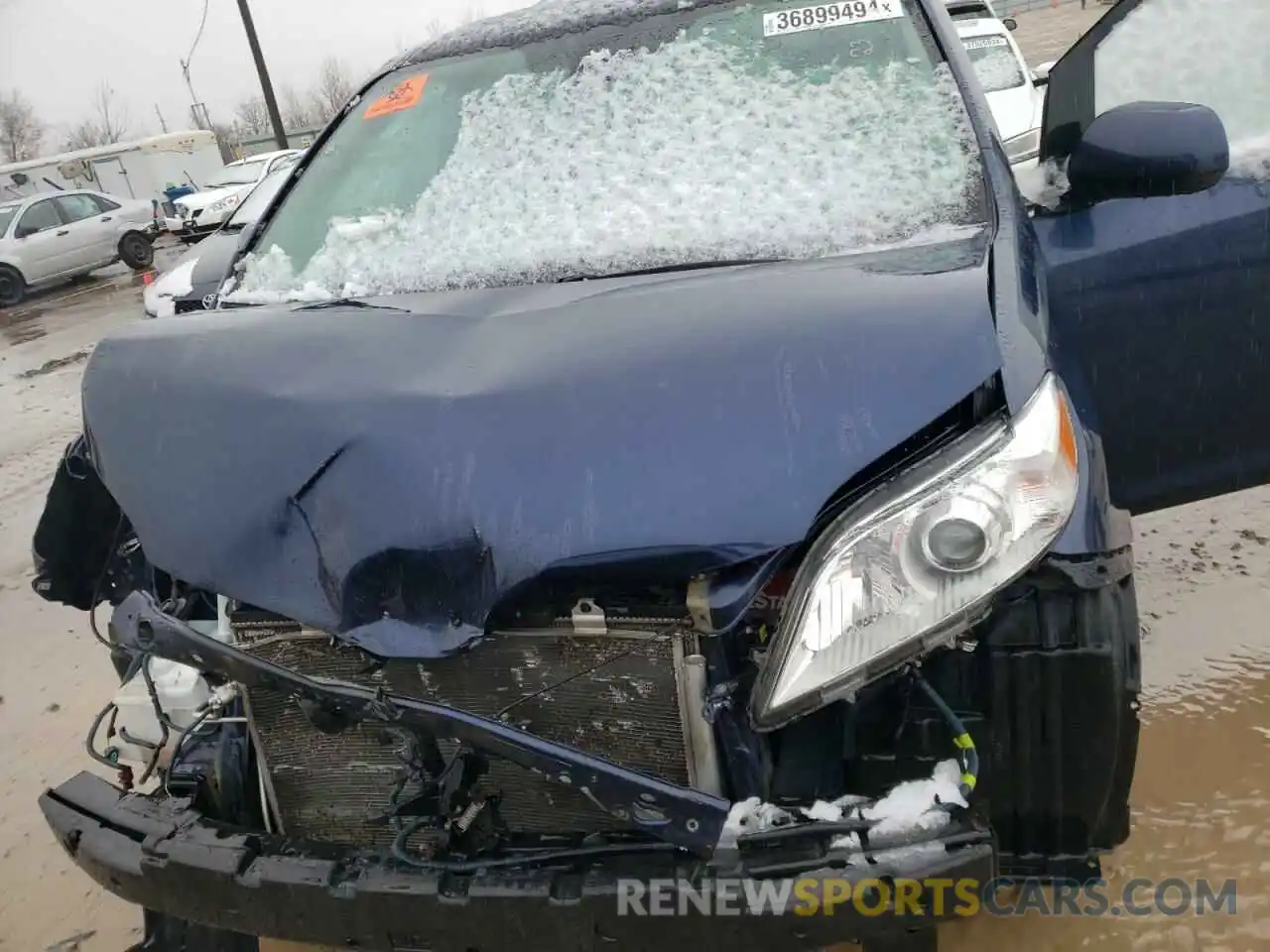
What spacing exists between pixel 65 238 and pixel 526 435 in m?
16.2

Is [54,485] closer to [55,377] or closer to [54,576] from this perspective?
[54,576]

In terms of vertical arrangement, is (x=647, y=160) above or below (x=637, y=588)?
above

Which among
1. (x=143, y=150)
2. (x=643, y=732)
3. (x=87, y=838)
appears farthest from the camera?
(x=143, y=150)

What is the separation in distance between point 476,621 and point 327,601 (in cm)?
25

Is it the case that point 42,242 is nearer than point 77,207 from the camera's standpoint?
Yes

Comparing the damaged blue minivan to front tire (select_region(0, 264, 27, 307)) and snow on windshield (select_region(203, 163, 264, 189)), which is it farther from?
snow on windshield (select_region(203, 163, 264, 189))

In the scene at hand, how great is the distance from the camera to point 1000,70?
7324mm

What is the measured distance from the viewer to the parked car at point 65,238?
1469 cm

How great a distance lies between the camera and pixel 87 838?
1.73 m

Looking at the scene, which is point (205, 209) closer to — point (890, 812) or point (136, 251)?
point (136, 251)

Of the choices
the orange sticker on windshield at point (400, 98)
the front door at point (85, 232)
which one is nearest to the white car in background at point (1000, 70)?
the orange sticker on windshield at point (400, 98)

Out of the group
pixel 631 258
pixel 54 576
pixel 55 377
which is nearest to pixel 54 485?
pixel 54 576

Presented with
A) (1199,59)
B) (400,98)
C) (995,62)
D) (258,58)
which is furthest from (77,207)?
(1199,59)

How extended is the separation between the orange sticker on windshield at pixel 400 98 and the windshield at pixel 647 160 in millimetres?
13
